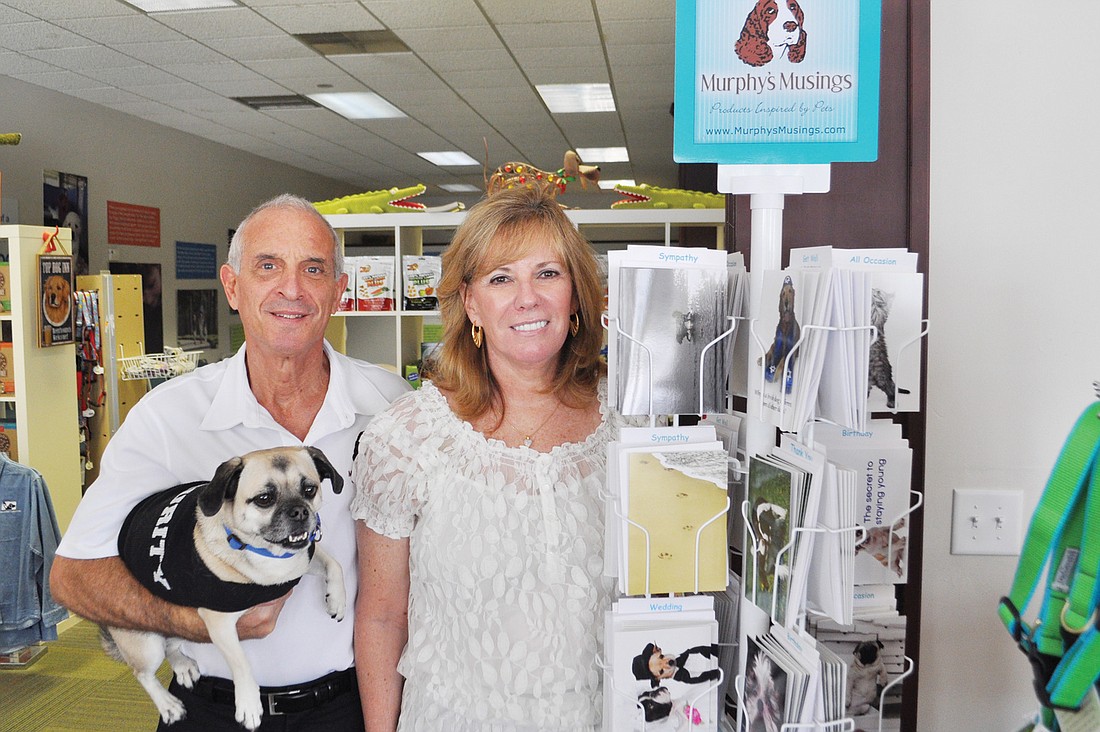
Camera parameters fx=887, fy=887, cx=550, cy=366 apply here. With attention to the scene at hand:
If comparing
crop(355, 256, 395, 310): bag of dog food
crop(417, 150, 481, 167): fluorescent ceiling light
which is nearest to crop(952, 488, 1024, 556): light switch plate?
crop(355, 256, 395, 310): bag of dog food

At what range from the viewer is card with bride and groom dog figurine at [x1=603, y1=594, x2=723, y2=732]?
1146mm

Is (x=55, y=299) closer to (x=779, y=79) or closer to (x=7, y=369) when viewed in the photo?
(x=7, y=369)

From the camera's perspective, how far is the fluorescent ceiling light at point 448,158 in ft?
37.6

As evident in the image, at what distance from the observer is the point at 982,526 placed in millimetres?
1604

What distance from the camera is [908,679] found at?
1609 mm

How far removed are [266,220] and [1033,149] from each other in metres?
1.38

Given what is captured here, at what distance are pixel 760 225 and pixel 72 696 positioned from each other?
4.20 m

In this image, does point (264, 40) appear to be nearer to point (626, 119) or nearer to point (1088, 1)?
point (626, 119)

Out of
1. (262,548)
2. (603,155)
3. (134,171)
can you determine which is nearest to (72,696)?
(262,548)

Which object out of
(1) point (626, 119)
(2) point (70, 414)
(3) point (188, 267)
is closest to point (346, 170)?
(3) point (188, 267)

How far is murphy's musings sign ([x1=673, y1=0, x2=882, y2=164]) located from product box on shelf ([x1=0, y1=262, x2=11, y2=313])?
15.2ft

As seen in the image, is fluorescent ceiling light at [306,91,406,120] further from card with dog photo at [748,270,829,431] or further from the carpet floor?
card with dog photo at [748,270,829,431]

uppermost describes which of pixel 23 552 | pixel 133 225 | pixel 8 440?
pixel 133 225

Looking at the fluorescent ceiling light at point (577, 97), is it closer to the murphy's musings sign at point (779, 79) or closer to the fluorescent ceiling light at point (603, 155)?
the fluorescent ceiling light at point (603, 155)
